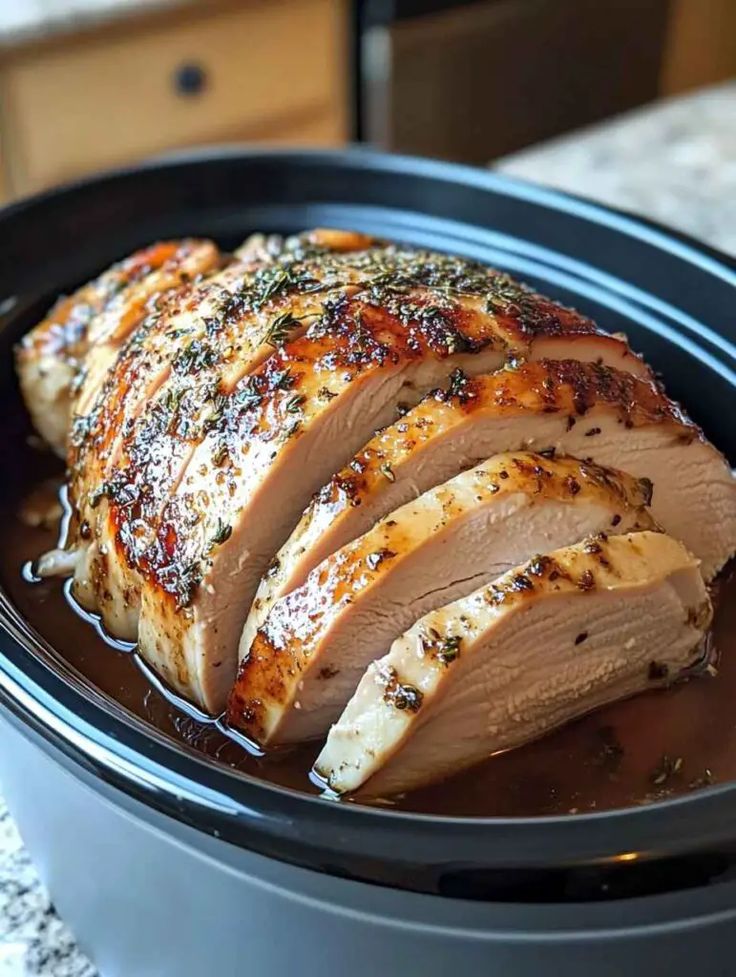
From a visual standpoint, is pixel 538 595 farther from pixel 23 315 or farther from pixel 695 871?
pixel 23 315

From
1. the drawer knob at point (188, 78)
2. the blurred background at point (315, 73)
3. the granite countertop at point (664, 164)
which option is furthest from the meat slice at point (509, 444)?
the drawer knob at point (188, 78)

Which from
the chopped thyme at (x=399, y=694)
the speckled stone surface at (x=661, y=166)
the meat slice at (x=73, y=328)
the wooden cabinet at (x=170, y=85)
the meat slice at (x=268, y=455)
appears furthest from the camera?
the wooden cabinet at (x=170, y=85)

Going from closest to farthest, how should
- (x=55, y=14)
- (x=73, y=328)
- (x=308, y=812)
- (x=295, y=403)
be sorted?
(x=308, y=812) < (x=295, y=403) < (x=73, y=328) < (x=55, y=14)

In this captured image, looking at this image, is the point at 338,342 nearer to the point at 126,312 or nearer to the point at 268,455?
the point at 268,455

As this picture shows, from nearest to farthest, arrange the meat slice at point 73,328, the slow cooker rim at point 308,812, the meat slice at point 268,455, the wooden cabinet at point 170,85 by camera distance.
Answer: the slow cooker rim at point 308,812 < the meat slice at point 268,455 < the meat slice at point 73,328 < the wooden cabinet at point 170,85

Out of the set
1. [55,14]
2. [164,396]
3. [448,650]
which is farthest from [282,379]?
[55,14]

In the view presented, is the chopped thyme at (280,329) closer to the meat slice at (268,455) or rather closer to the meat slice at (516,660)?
the meat slice at (268,455)
